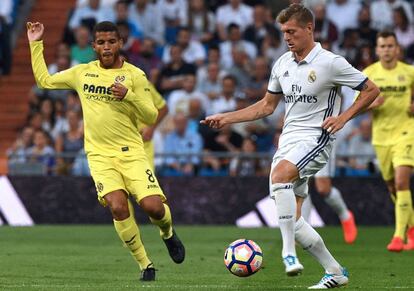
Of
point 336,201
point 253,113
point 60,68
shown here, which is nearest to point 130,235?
point 253,113

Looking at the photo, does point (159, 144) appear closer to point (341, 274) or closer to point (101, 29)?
point (101, 29)

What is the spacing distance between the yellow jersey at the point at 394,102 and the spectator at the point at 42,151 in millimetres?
6854

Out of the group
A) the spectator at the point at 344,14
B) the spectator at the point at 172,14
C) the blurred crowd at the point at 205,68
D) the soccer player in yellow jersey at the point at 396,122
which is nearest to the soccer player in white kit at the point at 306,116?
the soccer player in yellow jersey at the point at 396,122

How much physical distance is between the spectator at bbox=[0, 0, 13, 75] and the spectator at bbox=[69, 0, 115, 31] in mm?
1308

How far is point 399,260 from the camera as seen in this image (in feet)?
43.1

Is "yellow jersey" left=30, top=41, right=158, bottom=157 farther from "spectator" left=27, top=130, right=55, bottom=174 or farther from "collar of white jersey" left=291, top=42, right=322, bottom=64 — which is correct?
"spectator" left=27, top=130, right=55, bottom=174

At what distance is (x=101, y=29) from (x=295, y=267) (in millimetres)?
3219

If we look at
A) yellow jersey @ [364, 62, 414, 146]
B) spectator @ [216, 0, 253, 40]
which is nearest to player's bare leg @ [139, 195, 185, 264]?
yellow jersey @ [364, 62, 414, 146]

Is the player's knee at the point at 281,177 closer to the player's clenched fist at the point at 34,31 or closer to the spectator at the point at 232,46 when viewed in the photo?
the player's clenched fist at the point at 34,31

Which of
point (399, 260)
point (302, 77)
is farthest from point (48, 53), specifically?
point (302, 77)

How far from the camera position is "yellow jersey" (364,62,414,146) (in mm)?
14438

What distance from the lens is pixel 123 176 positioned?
11.0 m

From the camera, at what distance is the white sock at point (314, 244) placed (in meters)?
9.63

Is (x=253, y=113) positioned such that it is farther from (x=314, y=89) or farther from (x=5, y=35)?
(x=5, y=35)
